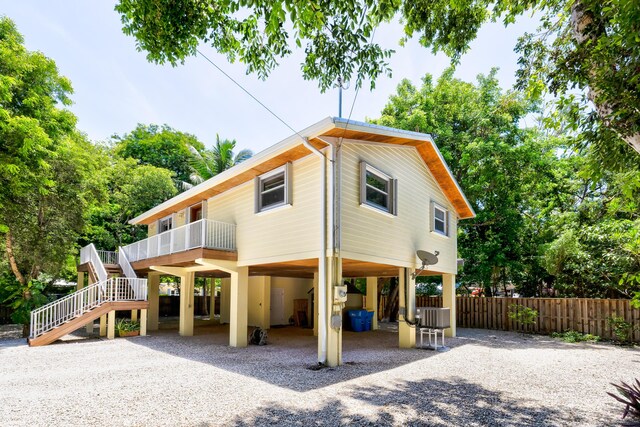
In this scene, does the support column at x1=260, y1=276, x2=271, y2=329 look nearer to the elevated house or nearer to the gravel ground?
the elevated house

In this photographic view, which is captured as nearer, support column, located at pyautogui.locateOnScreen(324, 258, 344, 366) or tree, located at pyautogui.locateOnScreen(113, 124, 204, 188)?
support column, located at pyautogui.locateOnScreen(324, 258, 344, 366)

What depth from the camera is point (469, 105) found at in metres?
19.9

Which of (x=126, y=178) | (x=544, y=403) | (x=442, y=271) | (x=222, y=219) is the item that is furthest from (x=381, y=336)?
(x=126, y=178)

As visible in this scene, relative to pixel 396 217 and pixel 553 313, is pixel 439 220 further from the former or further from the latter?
pixel 553 313

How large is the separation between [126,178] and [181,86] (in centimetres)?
1841

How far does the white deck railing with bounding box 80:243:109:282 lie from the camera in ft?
46.1

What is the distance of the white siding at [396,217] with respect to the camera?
9.28 metres

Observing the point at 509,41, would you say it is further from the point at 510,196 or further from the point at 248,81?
the point at 510,196

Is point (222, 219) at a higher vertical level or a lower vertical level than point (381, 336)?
higher

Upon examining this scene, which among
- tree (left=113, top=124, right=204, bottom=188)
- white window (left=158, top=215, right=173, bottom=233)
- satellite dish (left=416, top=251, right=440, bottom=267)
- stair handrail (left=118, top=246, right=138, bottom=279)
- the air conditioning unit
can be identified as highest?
tree (left=113, top=124, right=204, bottom=188)

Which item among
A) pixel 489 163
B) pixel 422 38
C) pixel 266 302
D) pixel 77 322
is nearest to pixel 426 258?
pixel 422 38

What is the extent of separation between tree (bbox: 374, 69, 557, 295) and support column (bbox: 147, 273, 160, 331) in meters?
13.3

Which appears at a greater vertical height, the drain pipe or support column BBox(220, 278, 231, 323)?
the drain pipe

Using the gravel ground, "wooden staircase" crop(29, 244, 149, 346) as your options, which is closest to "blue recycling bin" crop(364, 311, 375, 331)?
the gravel ground
